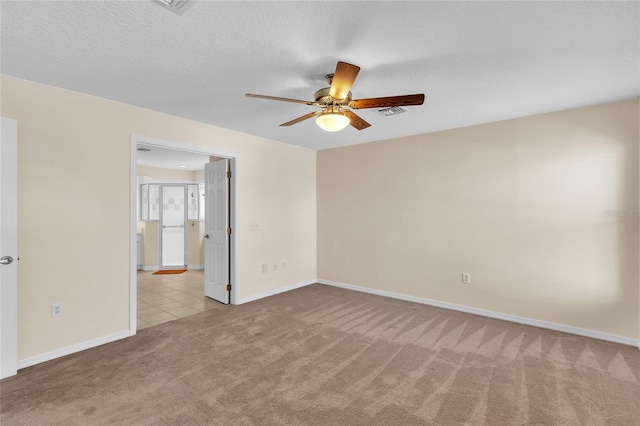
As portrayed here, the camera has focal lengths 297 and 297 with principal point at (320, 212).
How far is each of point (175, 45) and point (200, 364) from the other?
2582mm

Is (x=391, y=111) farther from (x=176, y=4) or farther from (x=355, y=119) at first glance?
(x=176, y=4)

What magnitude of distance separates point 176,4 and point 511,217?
3998mm

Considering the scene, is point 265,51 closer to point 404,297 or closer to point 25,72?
point 25,72

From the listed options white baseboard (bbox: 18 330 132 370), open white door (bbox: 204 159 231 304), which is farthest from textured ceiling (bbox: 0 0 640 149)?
white baseboard (bbox: 18 330 132 370)

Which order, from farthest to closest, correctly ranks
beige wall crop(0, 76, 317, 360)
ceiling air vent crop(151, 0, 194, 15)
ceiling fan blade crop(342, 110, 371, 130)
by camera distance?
beige wall crop(0, 76, 317, 360), ceiling fan blade crop(342, 110, 371, 130), ceiling air vent crop(151, 0, 194, 15)

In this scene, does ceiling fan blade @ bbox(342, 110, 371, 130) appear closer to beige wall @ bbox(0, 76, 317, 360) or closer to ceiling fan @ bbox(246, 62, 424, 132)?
ceiling fan @ bbox(246, 62, 424, 132)

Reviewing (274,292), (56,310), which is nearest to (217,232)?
(274,292)

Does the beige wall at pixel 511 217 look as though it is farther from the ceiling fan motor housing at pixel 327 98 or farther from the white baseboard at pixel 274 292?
the ceiling fan motor housing at pixel 327 98

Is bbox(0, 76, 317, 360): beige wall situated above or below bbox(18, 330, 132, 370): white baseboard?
above

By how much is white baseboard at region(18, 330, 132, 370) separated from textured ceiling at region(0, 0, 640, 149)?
8.03ft

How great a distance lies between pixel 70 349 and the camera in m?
2.82

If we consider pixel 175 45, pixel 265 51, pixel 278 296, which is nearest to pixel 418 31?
pixel 265 51

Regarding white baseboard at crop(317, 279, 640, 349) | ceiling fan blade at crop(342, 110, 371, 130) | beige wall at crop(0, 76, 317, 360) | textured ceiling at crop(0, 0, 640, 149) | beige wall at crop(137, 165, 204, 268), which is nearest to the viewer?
textured ceiling at crop(0, 0, 640, 149)

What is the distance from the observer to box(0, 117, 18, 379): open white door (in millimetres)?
2400
